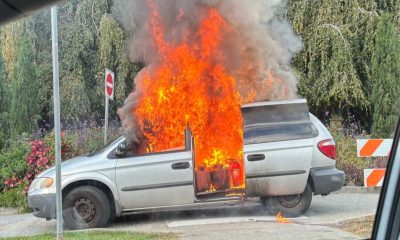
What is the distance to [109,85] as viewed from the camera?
4297 millimetres

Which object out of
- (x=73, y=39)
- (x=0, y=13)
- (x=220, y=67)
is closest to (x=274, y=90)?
(x=220, y=67)

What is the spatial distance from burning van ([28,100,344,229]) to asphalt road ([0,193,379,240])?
7 cm

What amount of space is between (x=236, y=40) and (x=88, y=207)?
181cm

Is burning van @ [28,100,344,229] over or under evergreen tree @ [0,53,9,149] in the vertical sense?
under

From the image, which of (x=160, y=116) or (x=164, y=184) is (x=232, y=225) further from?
(x=160, y=116)

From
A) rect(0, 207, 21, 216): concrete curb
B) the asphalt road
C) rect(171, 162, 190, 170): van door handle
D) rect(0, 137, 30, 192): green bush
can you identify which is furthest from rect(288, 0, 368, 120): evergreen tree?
rect(0, 207, 21, 216): concrete curb

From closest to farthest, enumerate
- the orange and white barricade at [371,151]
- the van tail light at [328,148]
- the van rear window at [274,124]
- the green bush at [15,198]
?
the orange and white barricade at [371,151] → the van rear window at [274,124] → the van tail light at [328,148] → the green bush at [15,198]

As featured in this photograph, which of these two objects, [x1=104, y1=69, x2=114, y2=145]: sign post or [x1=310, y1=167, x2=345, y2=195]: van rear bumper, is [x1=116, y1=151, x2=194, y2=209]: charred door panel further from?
[x1=310, y1=167, x2=345, y2=195]: van rear bumper

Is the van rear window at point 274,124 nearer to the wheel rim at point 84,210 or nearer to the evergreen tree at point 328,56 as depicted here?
the evergreen tree at point 328,56

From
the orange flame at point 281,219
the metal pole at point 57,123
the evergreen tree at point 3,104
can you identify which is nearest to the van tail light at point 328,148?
the orange flame at point 281,219

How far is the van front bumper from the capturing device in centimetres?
396

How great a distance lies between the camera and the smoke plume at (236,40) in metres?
3.95

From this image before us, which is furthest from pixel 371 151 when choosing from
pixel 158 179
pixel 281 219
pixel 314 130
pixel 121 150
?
pixel 121 150

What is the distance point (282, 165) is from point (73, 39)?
84.9 inches
